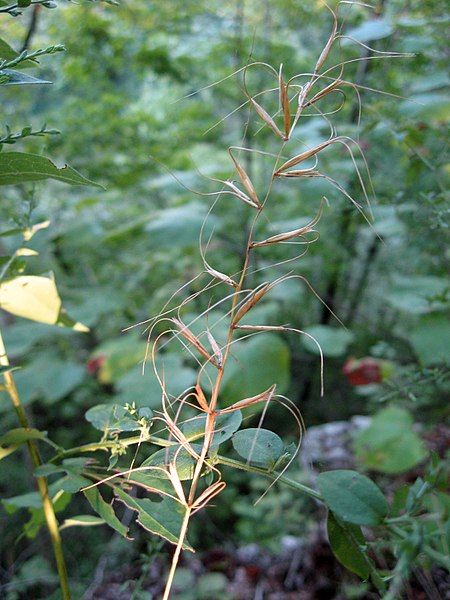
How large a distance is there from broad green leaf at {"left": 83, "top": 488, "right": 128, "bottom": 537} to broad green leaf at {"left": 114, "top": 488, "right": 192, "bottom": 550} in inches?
0.4

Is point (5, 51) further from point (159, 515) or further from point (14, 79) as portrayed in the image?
point (159, 515)

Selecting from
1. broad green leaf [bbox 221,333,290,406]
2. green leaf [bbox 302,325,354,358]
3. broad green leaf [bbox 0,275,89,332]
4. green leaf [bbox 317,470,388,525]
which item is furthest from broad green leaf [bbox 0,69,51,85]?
green leaf [bbox 302,325,354,358]

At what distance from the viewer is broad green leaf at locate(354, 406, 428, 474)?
114cm

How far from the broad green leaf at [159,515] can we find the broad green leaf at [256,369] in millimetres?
912

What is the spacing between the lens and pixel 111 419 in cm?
36

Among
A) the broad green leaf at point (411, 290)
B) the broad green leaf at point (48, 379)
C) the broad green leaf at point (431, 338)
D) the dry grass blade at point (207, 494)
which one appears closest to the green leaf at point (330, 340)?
the broad green leaf at point (411, 290)

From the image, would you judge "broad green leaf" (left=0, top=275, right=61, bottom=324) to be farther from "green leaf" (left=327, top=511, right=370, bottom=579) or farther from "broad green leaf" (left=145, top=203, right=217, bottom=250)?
"broad green leaf" (left=145, top=203, right=217, bottom=250)

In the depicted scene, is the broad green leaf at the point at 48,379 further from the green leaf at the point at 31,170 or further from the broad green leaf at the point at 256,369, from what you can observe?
the green leaf at the point at 31,170

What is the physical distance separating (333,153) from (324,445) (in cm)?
77

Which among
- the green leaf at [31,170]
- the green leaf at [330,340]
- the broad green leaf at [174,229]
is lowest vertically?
the green leaf at [330,340]

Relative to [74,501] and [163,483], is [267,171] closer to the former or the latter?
[74,501]

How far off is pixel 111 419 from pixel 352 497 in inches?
5.8

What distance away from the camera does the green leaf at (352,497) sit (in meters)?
0.29

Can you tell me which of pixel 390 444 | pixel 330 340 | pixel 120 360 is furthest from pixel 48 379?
pixel 390 444
